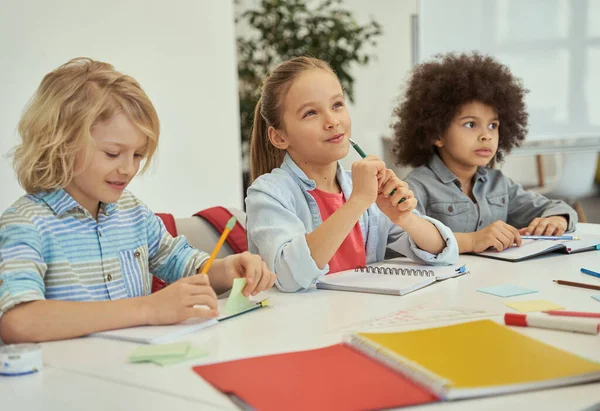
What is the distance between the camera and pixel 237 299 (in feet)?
3.87

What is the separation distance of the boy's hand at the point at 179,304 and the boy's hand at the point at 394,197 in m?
0.56

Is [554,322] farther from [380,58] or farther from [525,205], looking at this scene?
[380,58]

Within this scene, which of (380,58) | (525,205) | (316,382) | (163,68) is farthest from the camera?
(380,58)

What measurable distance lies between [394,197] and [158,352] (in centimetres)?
74

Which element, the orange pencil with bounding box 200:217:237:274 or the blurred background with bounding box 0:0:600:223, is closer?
the orange pencil with bounding box 200:217:237:274

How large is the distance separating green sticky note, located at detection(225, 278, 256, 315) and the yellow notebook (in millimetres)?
269

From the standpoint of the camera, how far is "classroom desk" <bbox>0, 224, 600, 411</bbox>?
795 millimetres

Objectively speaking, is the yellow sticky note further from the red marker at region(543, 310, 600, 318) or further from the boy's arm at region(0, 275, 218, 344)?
the boy's arm at region(0, 275, 218, 344)

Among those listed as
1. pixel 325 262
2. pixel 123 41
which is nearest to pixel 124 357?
pixel 325 262

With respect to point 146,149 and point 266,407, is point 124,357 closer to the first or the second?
point 266,407

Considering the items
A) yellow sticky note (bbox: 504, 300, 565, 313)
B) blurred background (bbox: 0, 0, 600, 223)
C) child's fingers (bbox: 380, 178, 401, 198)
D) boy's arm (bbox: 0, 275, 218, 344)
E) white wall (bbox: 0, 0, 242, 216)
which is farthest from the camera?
blurred background (bbox: 0, 0, 600, 223)

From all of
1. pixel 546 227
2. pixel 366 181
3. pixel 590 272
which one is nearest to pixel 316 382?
pixel 366 181

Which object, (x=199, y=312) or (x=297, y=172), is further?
(x=297, y=172)

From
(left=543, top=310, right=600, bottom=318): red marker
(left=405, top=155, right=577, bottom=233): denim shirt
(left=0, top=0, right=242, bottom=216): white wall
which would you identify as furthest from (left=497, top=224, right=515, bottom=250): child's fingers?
(left=0, top=0, right=242, bottom=216): white wall
